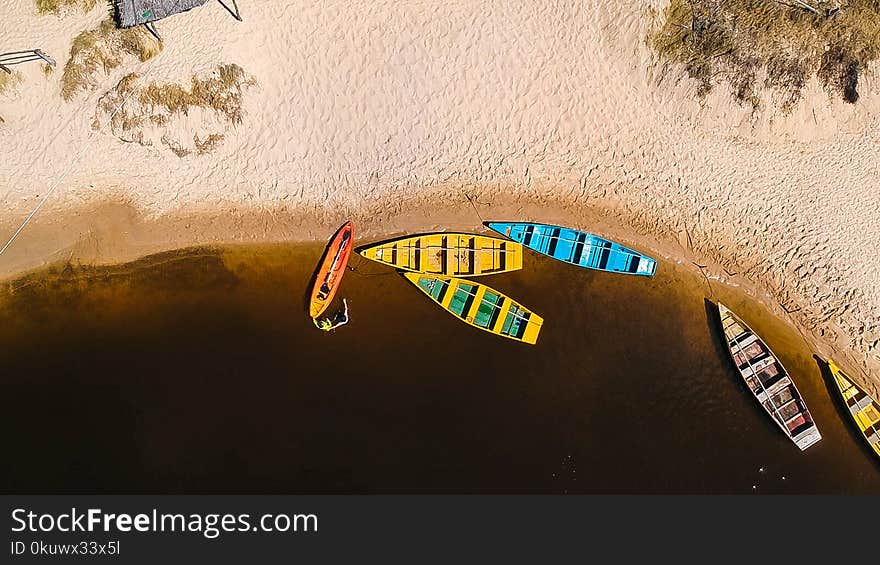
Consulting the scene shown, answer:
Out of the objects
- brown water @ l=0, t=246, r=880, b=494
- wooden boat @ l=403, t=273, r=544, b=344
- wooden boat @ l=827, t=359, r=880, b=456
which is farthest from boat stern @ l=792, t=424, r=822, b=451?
wooden boat @ l=403, t=273, r=544, b=344

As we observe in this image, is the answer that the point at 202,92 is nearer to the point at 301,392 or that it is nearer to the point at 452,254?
the point at 452,254

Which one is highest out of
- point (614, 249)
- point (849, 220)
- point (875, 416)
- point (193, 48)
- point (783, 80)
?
point (193, 48)

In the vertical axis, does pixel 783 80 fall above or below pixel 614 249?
above

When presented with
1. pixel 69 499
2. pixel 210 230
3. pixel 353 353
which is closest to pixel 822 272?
pixel 353 353

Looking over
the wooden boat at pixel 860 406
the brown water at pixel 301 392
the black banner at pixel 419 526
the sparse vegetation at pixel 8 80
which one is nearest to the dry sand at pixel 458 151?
the sparse vegetation at pixel 8 80

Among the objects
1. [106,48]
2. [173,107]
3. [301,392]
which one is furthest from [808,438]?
[106,48]

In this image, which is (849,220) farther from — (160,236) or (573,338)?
(160,236)

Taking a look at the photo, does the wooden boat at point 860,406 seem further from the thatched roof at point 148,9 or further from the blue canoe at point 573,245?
the thatched roof at point 148,9
